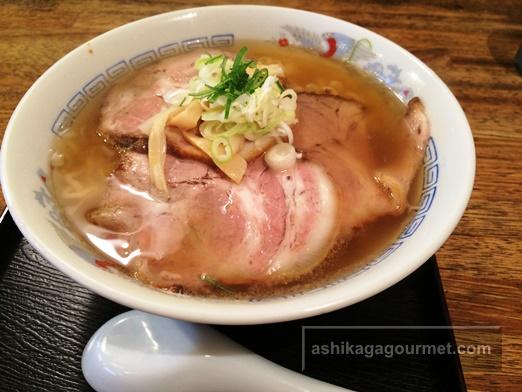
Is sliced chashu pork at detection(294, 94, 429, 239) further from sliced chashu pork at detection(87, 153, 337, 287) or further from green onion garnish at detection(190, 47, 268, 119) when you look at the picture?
green onion garnish at detection(190, 47, 268, 119)

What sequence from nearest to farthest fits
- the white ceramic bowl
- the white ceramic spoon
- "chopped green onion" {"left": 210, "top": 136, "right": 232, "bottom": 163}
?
the white ceramic bowl
the white ceramic spoon
"chopped green onion" {"left": 210, "top": 136, "right": 232, "bottom": 163}

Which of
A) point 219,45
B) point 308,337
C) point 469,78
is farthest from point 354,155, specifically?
point 469,78

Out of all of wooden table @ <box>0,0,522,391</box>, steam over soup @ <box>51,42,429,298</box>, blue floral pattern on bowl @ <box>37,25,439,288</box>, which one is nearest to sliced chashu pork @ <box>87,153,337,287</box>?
steam over soup @ <box>51,42,429,298</box>

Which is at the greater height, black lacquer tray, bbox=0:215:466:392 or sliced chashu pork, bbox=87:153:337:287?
sliced chashu pork, bbox=87:153:337:287

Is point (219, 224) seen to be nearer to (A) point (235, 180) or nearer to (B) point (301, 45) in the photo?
(A) point (235, 180)

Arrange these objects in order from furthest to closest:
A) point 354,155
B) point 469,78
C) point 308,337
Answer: point 469,78, point 354,155, point 308,337

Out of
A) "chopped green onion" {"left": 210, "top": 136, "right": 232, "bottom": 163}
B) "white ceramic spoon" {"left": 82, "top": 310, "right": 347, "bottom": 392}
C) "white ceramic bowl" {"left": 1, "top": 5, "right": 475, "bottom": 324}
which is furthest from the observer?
"chopped green onion" {"left": 210, "top": 136, "right": 232, "bottom": 163}
